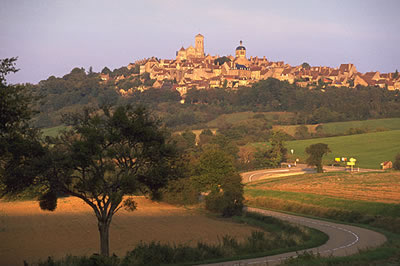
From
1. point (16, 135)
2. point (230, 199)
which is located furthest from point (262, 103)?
point (16, 135)

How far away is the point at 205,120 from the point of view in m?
149

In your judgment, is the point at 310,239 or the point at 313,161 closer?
the point at 310,239

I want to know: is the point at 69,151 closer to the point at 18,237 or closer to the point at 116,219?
the point at 18,237

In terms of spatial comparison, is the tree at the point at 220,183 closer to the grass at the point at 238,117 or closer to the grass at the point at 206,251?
the grass at the point at 206,251

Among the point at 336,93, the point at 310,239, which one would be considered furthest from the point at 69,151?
the point at 336,93

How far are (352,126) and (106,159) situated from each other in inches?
4220

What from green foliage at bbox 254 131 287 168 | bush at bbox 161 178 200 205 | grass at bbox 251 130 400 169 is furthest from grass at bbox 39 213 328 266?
green foliage at bbox 254 131 287 168

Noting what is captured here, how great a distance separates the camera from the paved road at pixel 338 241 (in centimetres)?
2073

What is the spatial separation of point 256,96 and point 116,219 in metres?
142

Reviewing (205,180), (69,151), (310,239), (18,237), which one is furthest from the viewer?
(205,180)

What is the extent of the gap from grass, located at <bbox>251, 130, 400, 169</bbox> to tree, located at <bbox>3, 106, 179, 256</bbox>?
59445mm

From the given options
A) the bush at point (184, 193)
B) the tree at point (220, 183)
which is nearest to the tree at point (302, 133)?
the bush at point (184, 193)

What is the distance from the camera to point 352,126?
4838 inches

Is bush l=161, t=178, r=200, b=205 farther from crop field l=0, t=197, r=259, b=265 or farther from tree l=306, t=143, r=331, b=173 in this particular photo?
tree l=306, t=143, r=331, b=173
